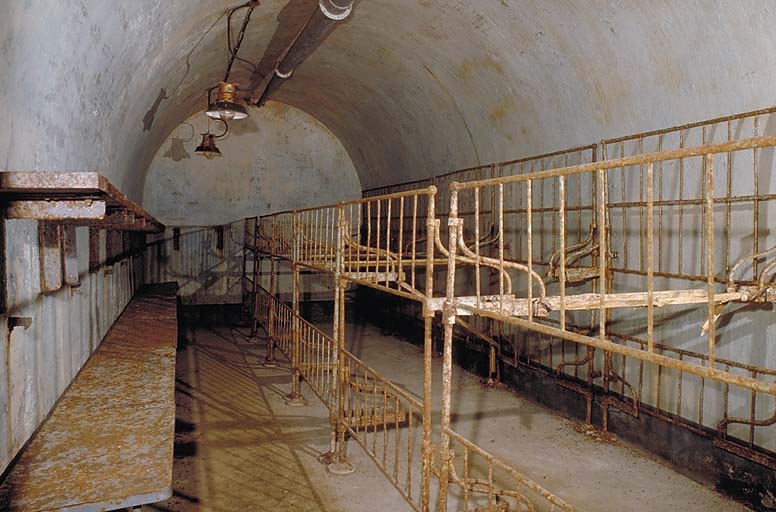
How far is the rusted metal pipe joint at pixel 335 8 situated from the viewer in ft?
21.2

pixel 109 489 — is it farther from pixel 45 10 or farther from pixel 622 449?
pixel 622 449

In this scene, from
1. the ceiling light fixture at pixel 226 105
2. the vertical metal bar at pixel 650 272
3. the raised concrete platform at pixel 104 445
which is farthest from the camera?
the ceiling light fixture at pixel 226 105

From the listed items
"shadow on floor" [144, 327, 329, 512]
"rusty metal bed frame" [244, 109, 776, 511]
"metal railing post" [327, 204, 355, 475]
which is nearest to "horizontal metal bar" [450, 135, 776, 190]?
"rusty metal bed frame" [244, 109, 776, 511]

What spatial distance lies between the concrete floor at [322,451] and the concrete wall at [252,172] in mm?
6473

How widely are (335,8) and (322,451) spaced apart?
5.05 m

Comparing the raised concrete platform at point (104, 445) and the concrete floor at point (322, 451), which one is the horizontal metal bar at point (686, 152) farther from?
the concrete floor at point (322, 451)

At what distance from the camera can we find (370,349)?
1164 centimetres

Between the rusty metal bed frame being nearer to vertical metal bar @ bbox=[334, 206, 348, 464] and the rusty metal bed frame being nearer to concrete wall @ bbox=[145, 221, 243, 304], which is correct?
vertical metal bar @ bbox=[334, 206, 348, 464]

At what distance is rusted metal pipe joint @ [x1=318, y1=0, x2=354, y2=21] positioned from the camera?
645cm

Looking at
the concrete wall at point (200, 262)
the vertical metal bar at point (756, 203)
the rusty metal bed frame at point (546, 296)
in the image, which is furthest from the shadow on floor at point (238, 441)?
the concrete wall at point (200, 262)

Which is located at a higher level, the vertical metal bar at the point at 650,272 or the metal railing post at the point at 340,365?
the vertical metal bar at the point at 650,272

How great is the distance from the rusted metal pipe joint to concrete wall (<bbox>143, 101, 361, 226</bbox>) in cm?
863

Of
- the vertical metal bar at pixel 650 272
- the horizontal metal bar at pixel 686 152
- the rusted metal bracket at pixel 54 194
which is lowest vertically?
the vertical metal bar at pixel 650 272

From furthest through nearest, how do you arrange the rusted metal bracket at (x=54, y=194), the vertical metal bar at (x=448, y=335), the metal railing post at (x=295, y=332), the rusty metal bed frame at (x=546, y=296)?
the metal railing post at (x=295, y=332), the rusty metal bed frame at (x=546, y=296), the vertical metal bar at (x=448, y=335), the rusted metal bracket at (x=54, y=194)
